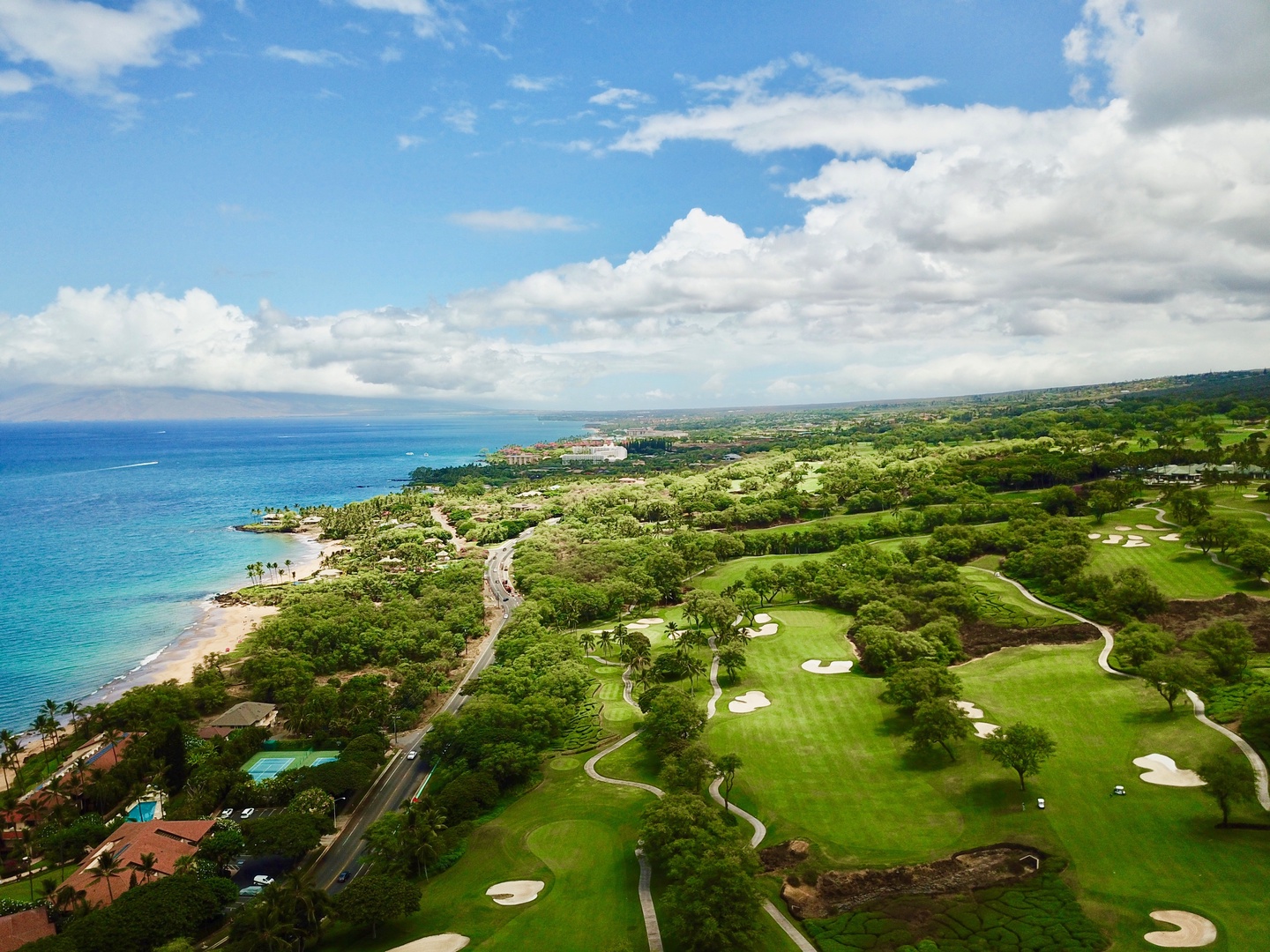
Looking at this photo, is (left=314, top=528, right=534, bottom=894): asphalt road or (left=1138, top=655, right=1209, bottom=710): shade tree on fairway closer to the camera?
(left=314, top=528, right=534, bottom=894): asphalt road

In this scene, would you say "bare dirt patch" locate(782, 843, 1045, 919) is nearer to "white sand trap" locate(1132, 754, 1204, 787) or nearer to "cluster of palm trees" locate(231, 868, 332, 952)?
"white sand trap" locate(1132, 754, 1204, 787)

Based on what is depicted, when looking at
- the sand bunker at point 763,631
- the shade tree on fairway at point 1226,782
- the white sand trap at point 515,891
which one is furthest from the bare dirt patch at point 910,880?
the sand bunker at point 763,631

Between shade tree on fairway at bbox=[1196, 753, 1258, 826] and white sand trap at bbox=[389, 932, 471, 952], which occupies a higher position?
shade tree on fairway at bbox=[1196, 753, 1258, 826]

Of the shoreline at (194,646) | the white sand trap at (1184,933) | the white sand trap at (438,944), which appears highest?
the white sand trap at (1184,933)

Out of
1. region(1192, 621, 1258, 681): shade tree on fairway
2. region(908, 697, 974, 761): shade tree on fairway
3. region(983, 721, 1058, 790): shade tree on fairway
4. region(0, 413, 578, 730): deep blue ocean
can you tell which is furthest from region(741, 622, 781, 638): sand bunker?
region(0, 413, 578, 730): deep blue ocean

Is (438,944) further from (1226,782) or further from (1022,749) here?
(1226,782)

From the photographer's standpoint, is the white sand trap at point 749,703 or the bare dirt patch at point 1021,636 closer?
the white sand trap at point 749,703

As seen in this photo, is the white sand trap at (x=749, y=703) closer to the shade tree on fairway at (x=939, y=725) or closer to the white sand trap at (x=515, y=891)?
the shade tree on fairway at (x=939, y=725)
